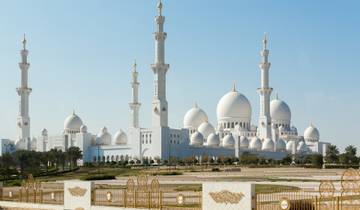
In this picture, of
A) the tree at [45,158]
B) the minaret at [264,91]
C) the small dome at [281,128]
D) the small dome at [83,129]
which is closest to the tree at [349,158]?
the minaret at [264,91]

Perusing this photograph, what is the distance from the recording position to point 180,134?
2837 inches

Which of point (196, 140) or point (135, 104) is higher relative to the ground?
point (135, 104)

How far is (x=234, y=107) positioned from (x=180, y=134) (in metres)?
11.7

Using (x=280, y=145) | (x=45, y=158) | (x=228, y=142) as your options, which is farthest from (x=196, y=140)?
(x=45, y=158)

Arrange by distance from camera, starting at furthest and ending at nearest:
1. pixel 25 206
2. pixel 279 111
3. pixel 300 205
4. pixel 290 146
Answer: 1. pixel 279 111
2. pixel 290 146
3. pixel 25 206
4. pixel 300 205

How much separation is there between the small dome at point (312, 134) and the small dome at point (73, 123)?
3410 centimetres

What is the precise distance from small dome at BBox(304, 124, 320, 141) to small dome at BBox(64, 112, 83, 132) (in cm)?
3410

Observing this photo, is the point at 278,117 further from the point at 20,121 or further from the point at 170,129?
the point at 20,121

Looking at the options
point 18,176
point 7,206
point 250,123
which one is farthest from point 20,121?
point 7,206

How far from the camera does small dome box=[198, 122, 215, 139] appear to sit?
266 ft

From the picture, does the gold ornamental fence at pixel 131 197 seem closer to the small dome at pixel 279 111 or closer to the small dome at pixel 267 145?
the small dome at pixel 267 145

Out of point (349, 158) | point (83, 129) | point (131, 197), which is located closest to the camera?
point (131, 197)

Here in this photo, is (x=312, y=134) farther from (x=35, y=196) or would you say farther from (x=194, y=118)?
(x=35, y=196)

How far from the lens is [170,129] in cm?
7000
